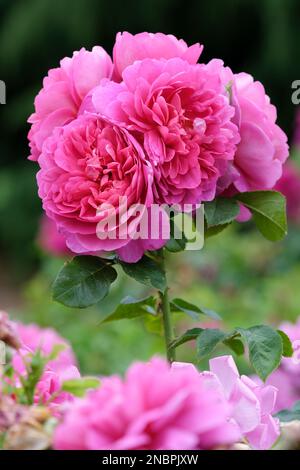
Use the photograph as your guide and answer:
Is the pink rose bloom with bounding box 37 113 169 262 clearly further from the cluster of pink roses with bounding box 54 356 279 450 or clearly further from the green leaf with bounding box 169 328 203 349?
the cluster of pink roses with bounding box 54 356 279 450

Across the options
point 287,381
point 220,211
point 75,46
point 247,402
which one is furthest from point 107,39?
point 247,402

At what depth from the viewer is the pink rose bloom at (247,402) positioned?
0.72 m

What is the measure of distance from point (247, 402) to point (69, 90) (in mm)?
360

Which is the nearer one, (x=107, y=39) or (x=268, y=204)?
(x=268, y=204)

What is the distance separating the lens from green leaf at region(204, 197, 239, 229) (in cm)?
90

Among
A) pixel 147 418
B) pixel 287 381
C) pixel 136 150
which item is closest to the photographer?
pixel 147 418

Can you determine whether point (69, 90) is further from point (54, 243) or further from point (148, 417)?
point (54, 243)

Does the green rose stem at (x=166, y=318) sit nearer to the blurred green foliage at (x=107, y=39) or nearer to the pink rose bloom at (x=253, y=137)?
the pink rose bloom at (x=253, y=137)

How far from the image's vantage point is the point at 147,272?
2.96 ft

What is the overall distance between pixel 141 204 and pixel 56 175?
0.09 meters

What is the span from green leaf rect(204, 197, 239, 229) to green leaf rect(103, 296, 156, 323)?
16 centimetres

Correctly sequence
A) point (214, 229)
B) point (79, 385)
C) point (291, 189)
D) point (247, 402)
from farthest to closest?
point (291, 189) → point (214, 229) → point (247, 402) → point (79, 385)

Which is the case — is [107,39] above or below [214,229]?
above

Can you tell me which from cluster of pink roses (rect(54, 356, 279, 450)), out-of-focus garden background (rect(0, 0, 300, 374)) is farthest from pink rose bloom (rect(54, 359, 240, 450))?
out-of-focus garden background (rect(0, 0, 300, 374))
